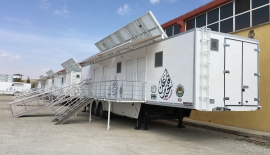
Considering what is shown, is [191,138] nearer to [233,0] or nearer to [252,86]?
[252,86]

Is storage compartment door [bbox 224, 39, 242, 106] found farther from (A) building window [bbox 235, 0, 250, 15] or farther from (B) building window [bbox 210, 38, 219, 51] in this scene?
(A) building window [bbox 235, 0, 250, 15]

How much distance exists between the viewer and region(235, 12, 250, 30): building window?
10.8 m

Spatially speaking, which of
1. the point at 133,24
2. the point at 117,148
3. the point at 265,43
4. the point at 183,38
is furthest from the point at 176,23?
the point at 117,148

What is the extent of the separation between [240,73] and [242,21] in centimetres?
439

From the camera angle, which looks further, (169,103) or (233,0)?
(233,0)

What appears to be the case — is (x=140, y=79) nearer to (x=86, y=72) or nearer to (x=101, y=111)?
(x=101, y=111)

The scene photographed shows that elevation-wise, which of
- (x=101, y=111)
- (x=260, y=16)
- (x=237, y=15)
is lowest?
(x=101, y=111)

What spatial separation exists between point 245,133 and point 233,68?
314cm

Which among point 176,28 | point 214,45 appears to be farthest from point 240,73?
point 176,28

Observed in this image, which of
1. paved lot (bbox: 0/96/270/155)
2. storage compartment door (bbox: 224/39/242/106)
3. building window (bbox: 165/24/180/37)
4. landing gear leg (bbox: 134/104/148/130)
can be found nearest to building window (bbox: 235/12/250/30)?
storage compartment door (bbox: 224/39/242/106)

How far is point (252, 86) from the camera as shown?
801 cm

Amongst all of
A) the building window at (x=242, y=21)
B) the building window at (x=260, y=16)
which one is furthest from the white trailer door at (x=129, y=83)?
the building window at (x=260, y=16)

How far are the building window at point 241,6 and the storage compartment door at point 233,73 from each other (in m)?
3.93

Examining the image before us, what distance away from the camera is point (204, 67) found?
729cm
